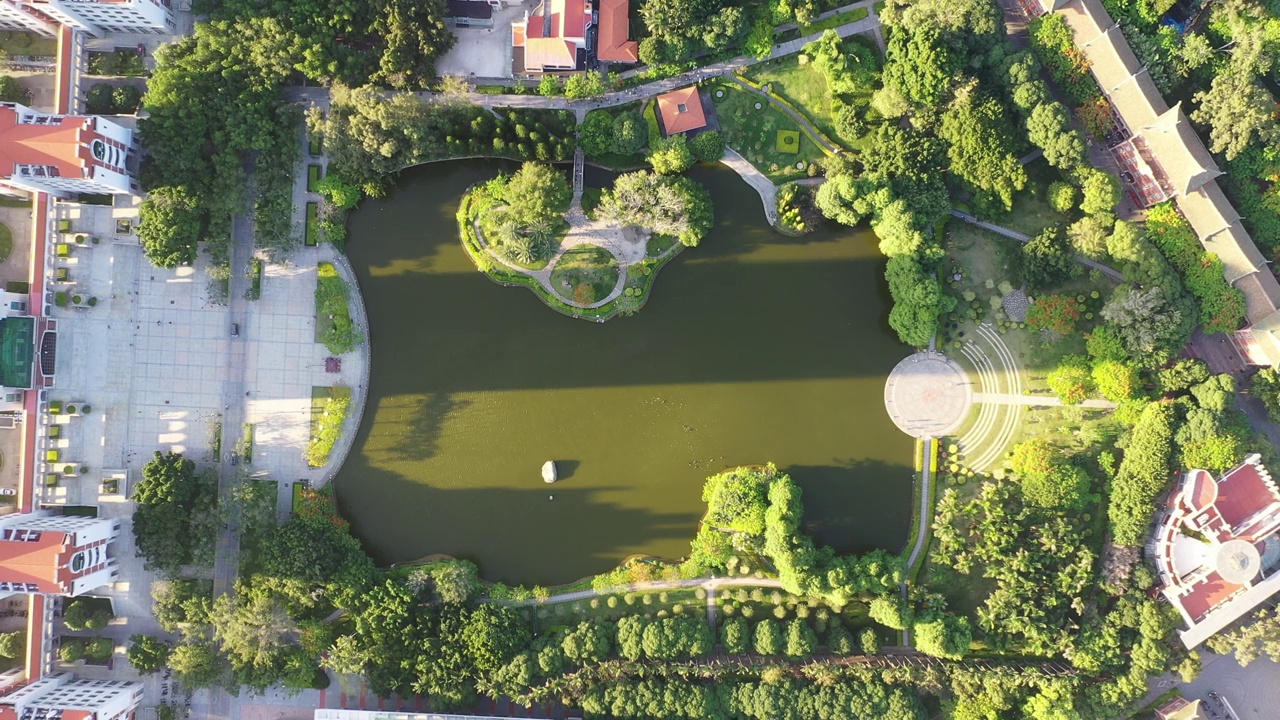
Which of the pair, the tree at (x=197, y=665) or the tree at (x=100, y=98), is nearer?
the tree at (x=197, y=665)

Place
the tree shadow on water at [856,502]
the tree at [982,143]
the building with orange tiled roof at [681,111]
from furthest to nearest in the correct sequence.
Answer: the tree shadow on water at [856,502]
the building with orange tiled roof at [681,111]
the tree at [982,143]

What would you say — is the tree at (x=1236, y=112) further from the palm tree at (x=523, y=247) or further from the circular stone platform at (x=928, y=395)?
the palm tree at (x=523, y=247)

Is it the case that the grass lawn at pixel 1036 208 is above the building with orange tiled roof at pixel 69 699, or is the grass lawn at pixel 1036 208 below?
above


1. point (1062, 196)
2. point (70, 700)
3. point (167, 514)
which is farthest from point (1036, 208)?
point (70, 700)

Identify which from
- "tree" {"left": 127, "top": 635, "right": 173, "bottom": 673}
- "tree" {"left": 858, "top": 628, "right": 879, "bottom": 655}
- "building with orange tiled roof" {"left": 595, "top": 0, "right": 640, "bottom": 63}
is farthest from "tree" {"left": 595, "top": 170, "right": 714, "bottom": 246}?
"tree" {"left": 127, "top": 635, "right": 173, "bottom": 673}

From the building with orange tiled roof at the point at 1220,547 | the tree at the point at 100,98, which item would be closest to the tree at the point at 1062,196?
the building with orange tiled roof at the point at 1220,547

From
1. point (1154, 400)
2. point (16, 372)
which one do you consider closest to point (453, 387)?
point (16, 372)
